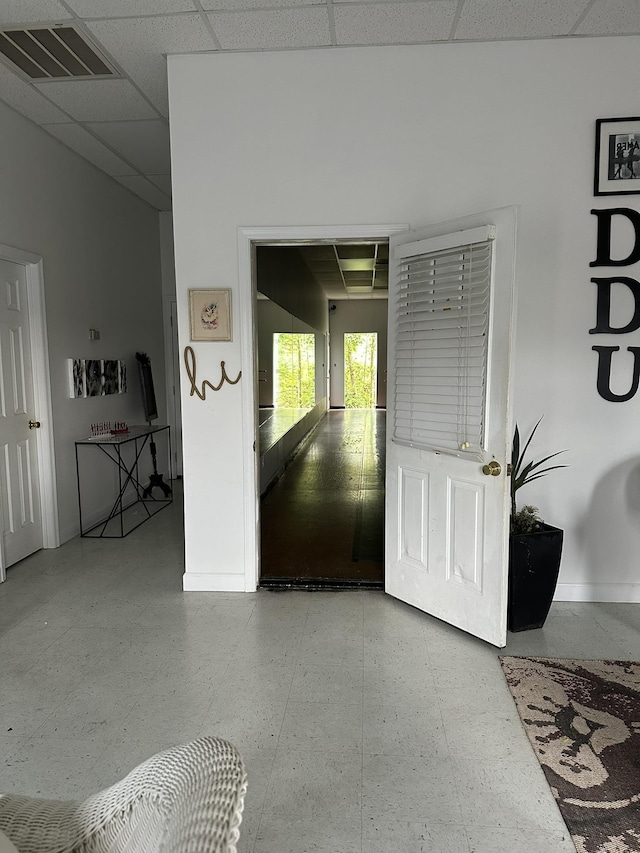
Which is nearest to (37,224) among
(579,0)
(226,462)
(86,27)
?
(86,27)

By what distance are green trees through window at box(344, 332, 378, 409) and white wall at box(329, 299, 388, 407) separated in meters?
0.14

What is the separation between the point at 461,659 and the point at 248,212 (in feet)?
8.98

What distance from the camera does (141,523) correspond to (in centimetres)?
521

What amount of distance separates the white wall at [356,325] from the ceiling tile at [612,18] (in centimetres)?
1203

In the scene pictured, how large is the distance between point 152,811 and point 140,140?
185 inches

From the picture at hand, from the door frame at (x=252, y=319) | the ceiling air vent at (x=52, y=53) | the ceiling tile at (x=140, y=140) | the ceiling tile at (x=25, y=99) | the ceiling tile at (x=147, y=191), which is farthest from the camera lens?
the ceiling tile at (x=147, y=191)

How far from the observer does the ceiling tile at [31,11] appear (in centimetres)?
285

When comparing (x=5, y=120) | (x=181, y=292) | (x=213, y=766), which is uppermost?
(x=5, y=120)

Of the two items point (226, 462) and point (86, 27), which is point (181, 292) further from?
point (86, 27)

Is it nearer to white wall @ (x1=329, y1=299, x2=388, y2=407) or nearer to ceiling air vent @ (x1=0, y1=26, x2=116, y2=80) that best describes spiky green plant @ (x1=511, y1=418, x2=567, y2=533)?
ceiling air vent @ (x1=0, y1=26, x2=116, y2=80)

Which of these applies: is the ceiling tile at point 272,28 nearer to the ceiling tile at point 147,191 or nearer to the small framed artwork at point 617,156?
the small framed artwork at point 617,156

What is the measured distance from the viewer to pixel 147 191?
581 centimetres

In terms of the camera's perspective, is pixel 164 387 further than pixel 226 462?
Yes

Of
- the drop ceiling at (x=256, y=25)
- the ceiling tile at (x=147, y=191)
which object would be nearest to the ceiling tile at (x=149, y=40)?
the drop ceiling at (x=256, y=25)
